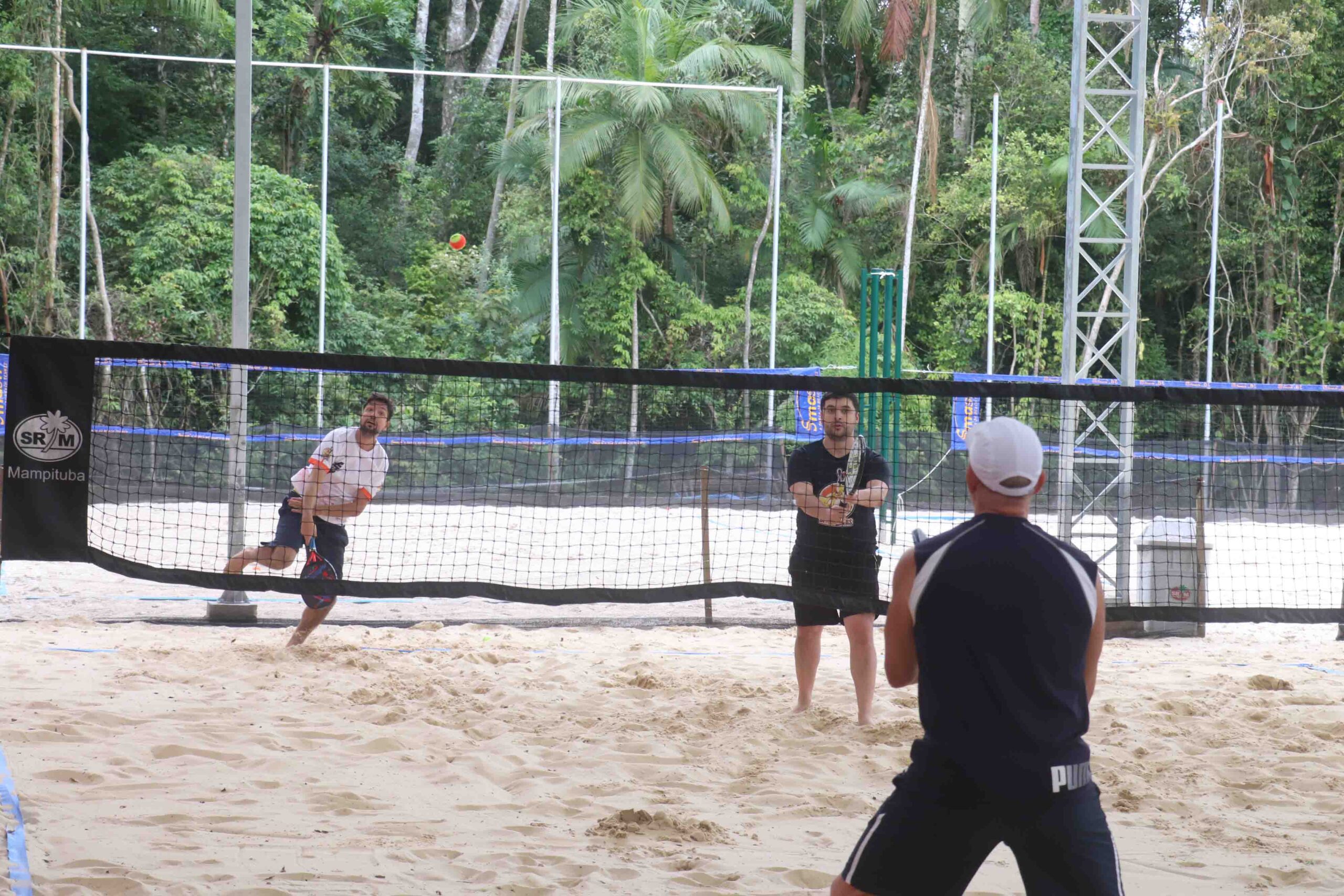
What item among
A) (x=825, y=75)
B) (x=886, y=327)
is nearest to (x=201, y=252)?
(x=886, y=327)

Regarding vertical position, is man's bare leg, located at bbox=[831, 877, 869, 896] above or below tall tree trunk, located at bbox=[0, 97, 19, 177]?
below

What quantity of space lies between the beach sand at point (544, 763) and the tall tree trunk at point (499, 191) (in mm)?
16490

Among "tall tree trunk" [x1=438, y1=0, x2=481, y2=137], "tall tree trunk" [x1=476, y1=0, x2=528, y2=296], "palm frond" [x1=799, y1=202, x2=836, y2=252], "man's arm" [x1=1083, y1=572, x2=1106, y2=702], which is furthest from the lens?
Answer: "tall tree trunk" [x1=438, y1=0, x2=481, y2=137]

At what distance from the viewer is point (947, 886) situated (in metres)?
2.90

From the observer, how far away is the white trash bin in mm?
9000

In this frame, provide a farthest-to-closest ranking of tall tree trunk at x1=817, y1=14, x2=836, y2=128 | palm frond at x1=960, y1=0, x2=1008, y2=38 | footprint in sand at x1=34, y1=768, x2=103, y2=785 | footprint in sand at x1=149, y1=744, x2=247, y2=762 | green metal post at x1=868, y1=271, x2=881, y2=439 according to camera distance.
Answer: tall tree trunk at x1=817, y1=14, x2=836, y2=128 < palm frond at x1=960, y1=0, x2=1008, y2=38 < green metal post at x1=868, y1=271, x2=881, y2=439 < footprint in sand at x1=149, y1=744, x2=247, y2=762 < footprint in sand at x1=34, y1=768, x2=103, y2=785

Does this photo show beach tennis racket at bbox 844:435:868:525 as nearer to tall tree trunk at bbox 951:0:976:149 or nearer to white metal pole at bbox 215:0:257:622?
white metal pole at bbox 215:0:257:622

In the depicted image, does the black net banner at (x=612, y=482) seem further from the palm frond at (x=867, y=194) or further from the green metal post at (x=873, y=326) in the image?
the palm frond at (x=867, y=194)

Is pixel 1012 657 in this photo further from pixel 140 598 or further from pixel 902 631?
pixel 140 598

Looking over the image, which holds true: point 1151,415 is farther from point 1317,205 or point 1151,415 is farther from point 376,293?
point 376,293

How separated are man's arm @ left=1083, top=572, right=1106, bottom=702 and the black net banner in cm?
300

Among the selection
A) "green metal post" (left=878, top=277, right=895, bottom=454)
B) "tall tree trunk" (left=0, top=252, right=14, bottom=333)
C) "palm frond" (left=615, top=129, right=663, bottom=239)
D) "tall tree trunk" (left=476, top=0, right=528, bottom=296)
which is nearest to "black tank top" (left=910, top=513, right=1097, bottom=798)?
"green metal post" (left=878, top=277, right=895, bottom=454)

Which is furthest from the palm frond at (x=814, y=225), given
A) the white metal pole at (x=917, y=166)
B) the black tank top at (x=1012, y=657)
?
the black tank top at (x=1012, y=657)

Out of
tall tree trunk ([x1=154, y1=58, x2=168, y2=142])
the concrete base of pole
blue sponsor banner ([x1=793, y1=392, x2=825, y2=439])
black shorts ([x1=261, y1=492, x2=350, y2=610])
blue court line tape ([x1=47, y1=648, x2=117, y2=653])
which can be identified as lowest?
blue court line tape ([x1=47, y1=648, x2=117, y2=653])
